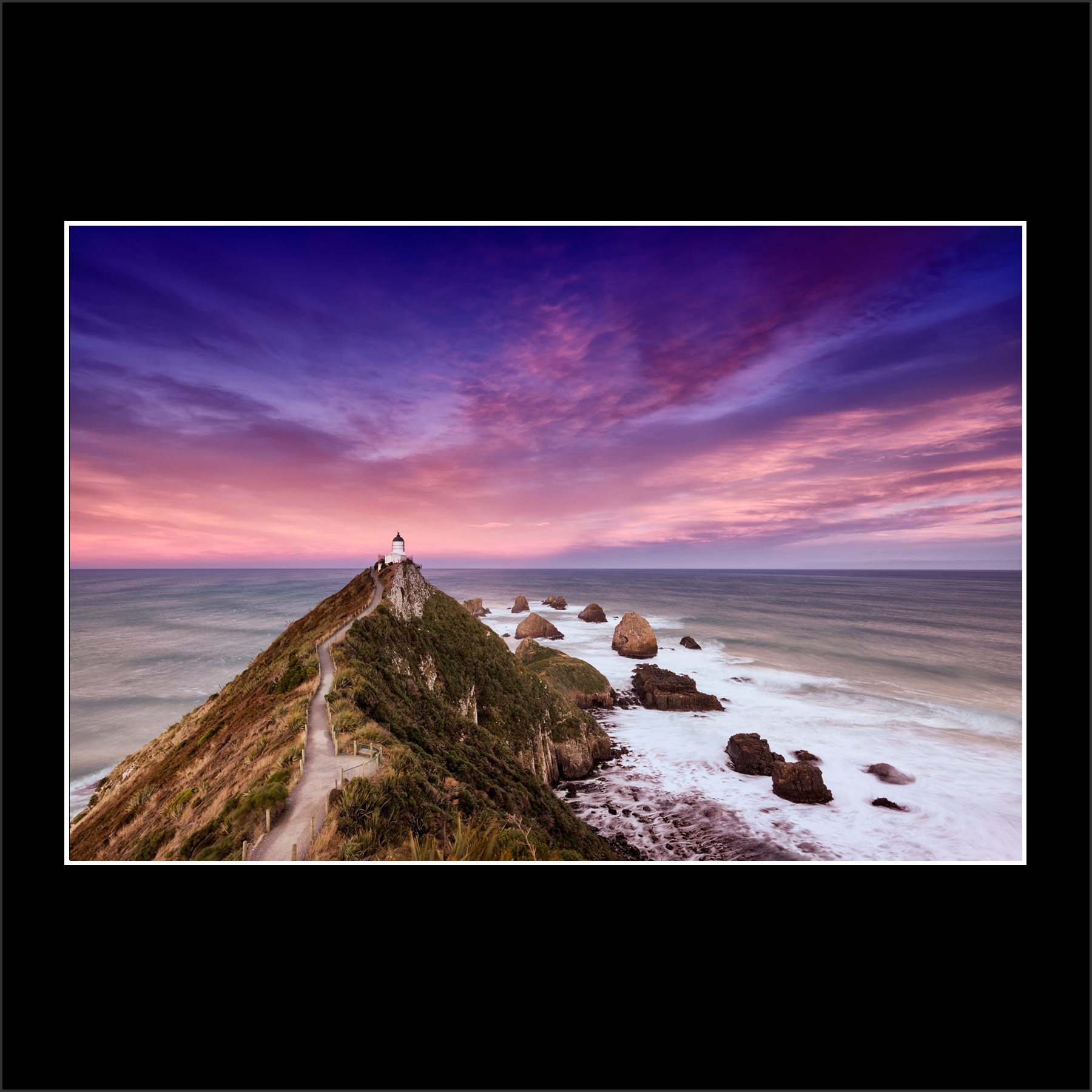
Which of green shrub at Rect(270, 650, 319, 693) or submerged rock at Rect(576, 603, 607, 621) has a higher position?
green shrub at Rect(270, 650, 319, 693)

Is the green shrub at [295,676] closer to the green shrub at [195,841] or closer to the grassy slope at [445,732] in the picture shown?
the grassy slope at [445,732]

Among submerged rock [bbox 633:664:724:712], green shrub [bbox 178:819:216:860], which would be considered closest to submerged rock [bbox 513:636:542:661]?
submerged rock [bbox 633:664:724:712]

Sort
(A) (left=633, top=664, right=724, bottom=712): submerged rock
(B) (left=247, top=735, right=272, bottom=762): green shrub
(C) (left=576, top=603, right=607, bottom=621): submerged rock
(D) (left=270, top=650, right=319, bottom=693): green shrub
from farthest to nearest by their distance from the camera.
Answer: (C) (left=576, top=603, right=607, bottom=621): submerged rock < (A) (left=633, top=664, right=724, bottom=712): submerged rock < (D) (left=270, top=650, right=319, bottom=693): green shrub < (B) (left=247, top=735, right=272, bottom=762): green shrub

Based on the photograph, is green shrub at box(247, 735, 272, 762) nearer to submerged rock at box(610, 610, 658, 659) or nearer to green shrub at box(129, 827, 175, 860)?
green shrub at box(129, 827, 175, 860)
